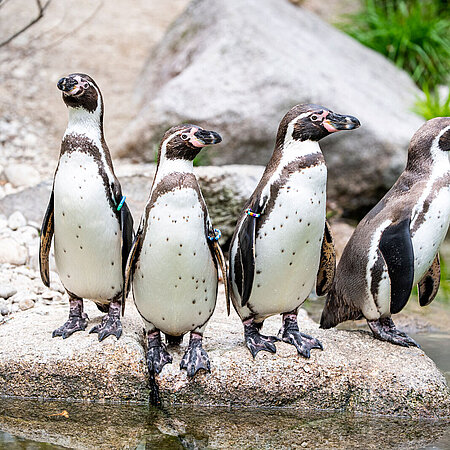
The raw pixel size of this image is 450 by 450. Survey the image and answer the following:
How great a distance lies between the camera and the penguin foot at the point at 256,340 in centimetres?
388

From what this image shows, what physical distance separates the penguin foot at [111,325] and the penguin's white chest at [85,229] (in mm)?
121

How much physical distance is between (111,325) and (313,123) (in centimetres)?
153

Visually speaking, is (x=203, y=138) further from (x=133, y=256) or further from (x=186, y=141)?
(x=133, y=256)

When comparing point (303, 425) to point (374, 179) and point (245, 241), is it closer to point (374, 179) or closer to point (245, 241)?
point (245, 241)

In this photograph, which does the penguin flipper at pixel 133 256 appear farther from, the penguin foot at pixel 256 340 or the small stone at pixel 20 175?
the small stone at pixel 20 175

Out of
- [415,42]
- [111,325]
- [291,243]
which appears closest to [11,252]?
[111,325]

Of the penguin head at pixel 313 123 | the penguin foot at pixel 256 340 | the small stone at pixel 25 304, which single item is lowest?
the small stone at pixel 25 304

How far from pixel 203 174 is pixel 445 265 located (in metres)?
2.45

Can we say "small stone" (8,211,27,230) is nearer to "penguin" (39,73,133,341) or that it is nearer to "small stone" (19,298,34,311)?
"small stone" (19,298,34,311)

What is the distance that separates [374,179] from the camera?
8.09 meters

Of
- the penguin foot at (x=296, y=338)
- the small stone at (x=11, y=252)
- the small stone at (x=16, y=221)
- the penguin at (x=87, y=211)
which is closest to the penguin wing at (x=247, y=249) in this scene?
the penguin foot at (x=296, y=338)

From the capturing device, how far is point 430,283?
14.3ft

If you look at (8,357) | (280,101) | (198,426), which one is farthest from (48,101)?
(198,426)

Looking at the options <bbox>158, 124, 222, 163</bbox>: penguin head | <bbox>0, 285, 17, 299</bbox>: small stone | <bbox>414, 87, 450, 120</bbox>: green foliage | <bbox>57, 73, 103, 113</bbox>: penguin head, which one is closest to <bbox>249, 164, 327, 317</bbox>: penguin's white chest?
<bbox>158, 124, 222, 163</bbox>: penguin head
